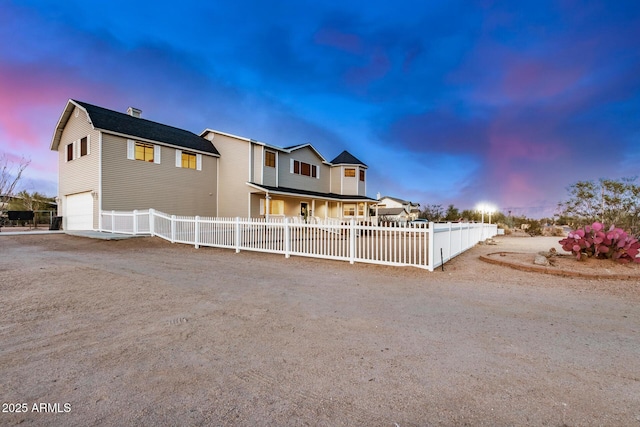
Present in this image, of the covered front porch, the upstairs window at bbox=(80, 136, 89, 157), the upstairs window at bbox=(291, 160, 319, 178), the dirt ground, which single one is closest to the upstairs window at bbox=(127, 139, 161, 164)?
the upstairs window at bbox=(80, 136, 89, 157)

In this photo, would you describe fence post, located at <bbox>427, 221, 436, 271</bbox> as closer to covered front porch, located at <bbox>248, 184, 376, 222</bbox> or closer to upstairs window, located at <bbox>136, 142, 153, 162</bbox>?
covered front porch, located at <bbox>248, 184, 376, 222</bbox>

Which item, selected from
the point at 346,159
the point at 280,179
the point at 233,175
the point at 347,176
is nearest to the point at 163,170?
the point at 233,175

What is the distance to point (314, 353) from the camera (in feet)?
9.52

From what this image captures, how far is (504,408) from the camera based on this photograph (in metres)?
2.04

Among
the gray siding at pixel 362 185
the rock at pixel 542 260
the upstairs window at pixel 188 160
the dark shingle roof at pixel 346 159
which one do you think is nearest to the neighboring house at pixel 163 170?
the upstairs window at pixel 188 160

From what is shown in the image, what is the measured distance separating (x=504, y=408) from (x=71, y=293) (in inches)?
249

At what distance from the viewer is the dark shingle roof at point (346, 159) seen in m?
28.1

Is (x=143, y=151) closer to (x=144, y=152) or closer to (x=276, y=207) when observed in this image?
(x=144, y=152)

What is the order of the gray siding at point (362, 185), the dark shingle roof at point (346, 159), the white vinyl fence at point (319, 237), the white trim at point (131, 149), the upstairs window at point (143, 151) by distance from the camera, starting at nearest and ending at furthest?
the white vinyl fence at point (319, 237) → the white trim at point (131, 149) → the upstairs window at point (143, 151) → the dark shingle roof at point (346, 159) → the gray siding at point (362, 185)

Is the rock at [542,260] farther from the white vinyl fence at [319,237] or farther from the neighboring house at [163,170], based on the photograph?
the neighboring house at [163,170]

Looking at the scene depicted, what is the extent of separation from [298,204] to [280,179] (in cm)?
299

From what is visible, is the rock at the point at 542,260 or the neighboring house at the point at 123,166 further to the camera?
the neighboring house at the point at 123,166

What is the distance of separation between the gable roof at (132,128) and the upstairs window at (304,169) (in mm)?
6127

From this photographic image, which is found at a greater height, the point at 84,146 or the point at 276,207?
the point at 84,146
